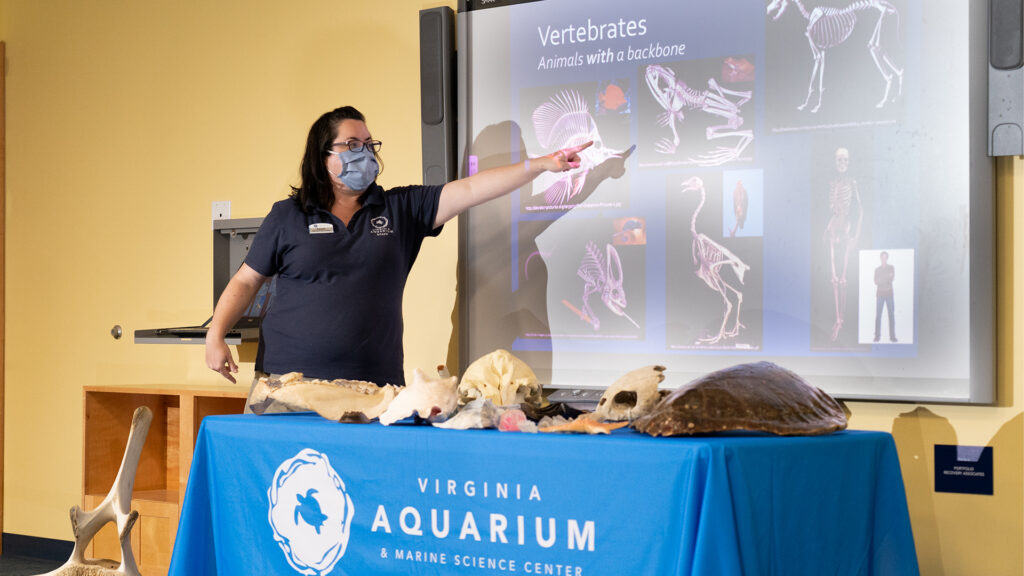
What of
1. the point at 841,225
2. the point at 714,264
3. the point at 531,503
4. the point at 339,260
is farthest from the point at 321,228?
the point at 841,225

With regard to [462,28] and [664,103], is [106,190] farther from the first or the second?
[664,103]

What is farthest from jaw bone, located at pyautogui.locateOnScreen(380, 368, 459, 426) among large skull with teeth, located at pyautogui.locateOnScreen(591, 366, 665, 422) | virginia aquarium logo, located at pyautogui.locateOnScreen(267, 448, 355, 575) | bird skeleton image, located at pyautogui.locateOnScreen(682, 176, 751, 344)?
bird skeleton image, located at pyautogui.locateOnScreen(682, 176, 751, 344)

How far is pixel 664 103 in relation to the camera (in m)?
2.84

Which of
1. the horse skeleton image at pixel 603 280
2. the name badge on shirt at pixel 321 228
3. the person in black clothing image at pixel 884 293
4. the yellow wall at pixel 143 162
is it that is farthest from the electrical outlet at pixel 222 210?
the person in black clothing image at pixel 884 293

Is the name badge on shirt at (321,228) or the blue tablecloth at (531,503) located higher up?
the name badge on shirt at (321,228)

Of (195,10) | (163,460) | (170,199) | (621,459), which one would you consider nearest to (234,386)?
(163,460)

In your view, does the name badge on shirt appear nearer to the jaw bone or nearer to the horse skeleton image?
the horse skeleton image

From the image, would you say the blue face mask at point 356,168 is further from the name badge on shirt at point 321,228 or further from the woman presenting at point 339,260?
the name badge on shirt at point 321,228

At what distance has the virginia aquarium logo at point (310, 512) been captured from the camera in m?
1.66

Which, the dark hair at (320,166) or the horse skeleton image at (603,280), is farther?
the horse skeleton image at (603,280)

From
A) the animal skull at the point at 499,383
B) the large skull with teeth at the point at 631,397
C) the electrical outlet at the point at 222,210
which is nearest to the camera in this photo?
the large skull with teeth at the point at 631,397

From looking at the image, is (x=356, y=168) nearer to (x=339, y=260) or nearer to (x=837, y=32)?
(x=339, y=260)

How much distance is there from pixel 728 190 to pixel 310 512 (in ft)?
5.28

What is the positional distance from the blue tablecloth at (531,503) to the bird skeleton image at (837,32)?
1230 millimetres
